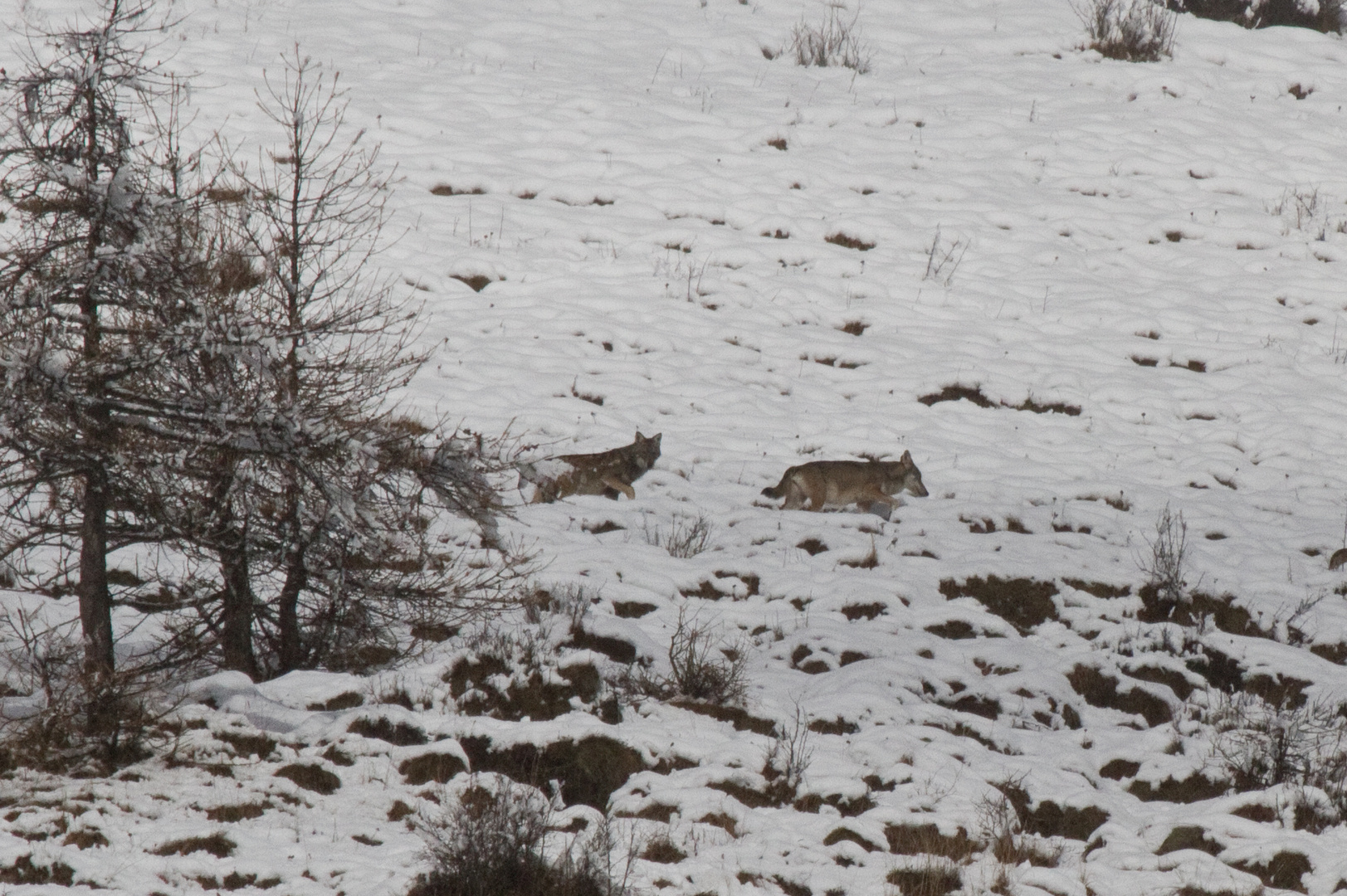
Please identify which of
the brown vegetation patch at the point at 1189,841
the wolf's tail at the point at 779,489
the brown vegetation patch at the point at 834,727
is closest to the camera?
the brown vegetation patch at the point at 1189,841

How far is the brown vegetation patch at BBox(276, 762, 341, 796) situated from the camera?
236 inches

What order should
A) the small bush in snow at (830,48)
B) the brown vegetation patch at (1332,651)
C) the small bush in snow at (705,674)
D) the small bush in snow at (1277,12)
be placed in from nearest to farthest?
1. the small bush in snow at (705,674)
2. the brown vegetation patch at (1332,651)
3. the small bush in snow at (830,48)
4. the small bush in snow at (1277,12)

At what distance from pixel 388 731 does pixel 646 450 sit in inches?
217

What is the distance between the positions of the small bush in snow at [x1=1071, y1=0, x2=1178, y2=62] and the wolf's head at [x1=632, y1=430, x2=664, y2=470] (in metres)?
15.4

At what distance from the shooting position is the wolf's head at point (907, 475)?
440 inches

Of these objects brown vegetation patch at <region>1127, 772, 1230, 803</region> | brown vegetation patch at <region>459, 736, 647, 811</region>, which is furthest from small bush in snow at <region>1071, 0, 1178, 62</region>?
brown vegetation patch at <region>459, 736, 647, 811</region>

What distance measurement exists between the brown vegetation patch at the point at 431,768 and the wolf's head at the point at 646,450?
18.0 feet

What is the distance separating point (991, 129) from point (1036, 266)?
4325 mm

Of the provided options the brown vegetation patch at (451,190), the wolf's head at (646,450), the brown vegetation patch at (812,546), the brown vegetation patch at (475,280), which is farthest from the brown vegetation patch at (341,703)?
the brown vegetation patch at (451,190)

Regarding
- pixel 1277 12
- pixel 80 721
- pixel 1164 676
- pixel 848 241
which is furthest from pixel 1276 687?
pixel 1277 12

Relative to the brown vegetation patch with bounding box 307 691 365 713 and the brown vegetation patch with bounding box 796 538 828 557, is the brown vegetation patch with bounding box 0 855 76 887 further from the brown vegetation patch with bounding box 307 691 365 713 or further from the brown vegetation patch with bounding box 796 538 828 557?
the brown vegetation patch with bounding box 796 538 828 557

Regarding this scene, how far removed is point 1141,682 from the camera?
8211 mm

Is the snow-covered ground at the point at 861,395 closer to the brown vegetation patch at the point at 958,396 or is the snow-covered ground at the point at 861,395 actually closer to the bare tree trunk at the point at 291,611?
the brown vegetation patch at the point at 958,396

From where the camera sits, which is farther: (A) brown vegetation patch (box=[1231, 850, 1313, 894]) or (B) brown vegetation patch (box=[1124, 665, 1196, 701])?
(B) brown vegetation patch (box=[1124, 665, 1196, 701])
